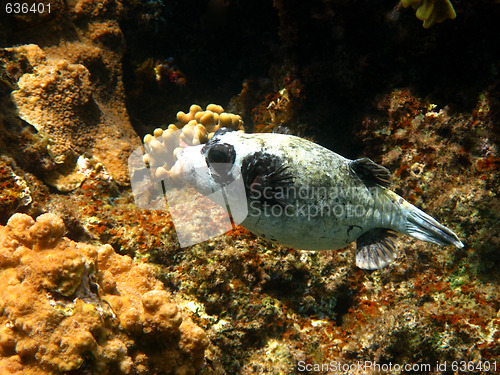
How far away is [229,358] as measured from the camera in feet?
11.2

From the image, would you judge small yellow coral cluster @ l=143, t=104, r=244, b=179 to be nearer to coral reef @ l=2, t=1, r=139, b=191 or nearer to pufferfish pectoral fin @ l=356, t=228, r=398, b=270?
coral reef @ l=2, t=1, r=139, b=191

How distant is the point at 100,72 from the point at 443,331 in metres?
6.54

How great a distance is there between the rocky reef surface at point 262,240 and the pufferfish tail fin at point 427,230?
995 millimetres

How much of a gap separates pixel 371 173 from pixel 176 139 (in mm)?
3090

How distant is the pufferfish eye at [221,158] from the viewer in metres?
2.96

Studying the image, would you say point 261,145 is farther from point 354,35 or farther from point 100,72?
point 100,72

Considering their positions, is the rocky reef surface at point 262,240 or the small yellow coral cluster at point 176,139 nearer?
the rocky reef surface at point 262,240

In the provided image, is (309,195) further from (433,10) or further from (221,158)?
(433,10)

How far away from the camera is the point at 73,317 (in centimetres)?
223

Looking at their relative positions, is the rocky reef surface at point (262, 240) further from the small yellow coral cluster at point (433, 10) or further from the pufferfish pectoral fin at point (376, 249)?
the pufferfish pectoral fin at point (376, 249)

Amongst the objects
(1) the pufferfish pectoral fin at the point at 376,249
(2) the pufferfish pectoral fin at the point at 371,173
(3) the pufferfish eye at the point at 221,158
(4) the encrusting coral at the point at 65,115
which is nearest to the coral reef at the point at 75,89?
(4) the encrusting coral at the point at 65,115

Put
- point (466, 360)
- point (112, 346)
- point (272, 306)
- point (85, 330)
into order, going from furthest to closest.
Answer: point (272, 306) < point (466, 360) < point (112, 346) < point (85, 330)

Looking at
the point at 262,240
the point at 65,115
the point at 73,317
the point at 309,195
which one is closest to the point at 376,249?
the point at 309,195

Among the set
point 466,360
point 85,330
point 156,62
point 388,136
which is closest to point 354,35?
point 388,136
